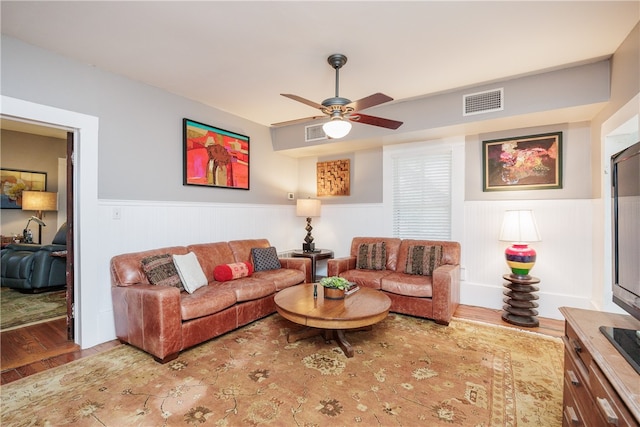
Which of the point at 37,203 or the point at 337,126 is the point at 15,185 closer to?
the point at 37,203

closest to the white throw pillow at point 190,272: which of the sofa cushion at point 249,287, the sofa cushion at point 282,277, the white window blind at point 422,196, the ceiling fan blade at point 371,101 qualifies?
the sofa cushion at point 249,287

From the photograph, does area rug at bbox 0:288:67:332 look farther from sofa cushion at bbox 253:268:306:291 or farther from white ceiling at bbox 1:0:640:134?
white ceiling at bbox 1:0:640:134

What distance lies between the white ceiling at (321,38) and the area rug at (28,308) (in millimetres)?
2870

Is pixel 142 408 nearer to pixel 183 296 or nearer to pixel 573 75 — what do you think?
pixel 183 296

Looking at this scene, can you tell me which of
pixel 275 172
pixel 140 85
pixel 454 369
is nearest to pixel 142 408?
pixel 454 369

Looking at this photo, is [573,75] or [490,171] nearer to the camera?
[573,75]

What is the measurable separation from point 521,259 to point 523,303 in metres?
0.47

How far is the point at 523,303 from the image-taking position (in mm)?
3223

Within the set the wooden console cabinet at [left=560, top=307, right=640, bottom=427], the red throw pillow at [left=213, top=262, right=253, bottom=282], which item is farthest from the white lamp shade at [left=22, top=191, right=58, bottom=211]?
the wooden console cabinet at [left=560, top=307, right=640, bottom=427]

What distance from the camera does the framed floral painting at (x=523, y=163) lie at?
135 inches

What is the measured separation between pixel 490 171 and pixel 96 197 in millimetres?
4397

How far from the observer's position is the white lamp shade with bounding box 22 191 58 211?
5291 mm

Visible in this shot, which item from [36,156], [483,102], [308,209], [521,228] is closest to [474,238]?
[521,228]

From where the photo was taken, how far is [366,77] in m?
3.06
